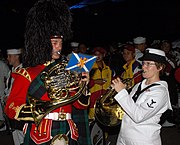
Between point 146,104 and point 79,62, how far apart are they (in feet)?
3.33

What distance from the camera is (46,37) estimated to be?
3.93 metres

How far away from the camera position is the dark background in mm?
21984

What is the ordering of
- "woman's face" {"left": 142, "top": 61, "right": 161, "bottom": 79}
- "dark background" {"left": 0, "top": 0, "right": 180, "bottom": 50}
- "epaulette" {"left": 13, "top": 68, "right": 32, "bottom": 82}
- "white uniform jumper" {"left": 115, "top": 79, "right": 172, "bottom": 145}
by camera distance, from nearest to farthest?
"epaulette" {"left": 13, "top": 68, "right": 32, "bottom": 82} < "white uniform jumper" {"left": 115, "top": 79, "right": 172, "bottom": 145} < "woman's face" {"left": 142, "top": 61, "right": 161, "bottom": 79} < "dark background" {"left": 0, "top": 0, "right": 180, "bottom": 50}

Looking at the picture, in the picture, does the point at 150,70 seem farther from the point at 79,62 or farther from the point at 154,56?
the point at 79,62

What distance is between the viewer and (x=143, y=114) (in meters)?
4.33

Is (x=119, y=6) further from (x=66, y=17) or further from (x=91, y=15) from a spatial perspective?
(x=66, y=17)

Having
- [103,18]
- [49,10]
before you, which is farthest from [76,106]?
[103,18]

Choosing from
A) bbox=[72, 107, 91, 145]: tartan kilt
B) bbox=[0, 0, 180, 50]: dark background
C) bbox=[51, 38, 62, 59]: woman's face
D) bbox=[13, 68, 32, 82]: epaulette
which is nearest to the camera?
bbox=[13, 68, 32, 82]: epaulette

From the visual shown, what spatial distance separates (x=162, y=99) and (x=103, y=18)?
68.4 feet

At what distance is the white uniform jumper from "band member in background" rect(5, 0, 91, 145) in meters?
0.50

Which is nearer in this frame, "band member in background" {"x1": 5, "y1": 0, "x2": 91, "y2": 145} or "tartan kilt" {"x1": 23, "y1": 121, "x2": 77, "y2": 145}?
"band member in background" {"x1": 5, "y1": 0, "x2": 91, "y2": 145}

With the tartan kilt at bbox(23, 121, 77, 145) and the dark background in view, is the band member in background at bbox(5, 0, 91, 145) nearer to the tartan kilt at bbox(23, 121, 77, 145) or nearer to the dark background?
the tartan kilt at bbox(23, 121, 77, 145)

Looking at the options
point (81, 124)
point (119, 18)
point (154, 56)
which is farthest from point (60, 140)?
point (119, 18)

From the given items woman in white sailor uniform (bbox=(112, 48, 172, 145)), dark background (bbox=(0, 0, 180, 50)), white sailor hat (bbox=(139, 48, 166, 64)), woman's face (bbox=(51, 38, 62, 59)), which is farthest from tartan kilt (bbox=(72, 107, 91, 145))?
dark background (bbox=(0, 0, 180, 50))
